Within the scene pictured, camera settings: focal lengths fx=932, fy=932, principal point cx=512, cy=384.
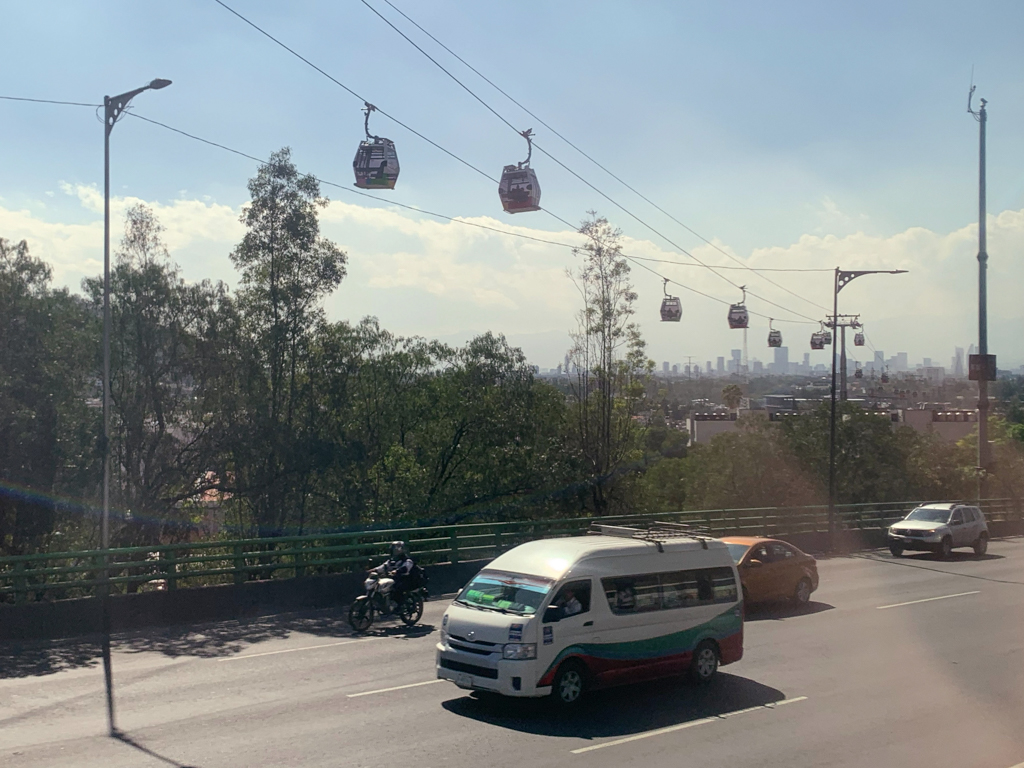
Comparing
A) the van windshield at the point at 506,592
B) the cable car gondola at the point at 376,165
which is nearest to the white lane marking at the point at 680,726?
the van windshield at the point at 506,592

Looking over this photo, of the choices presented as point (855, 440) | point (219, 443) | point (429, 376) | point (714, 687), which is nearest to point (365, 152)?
point (714, 687)

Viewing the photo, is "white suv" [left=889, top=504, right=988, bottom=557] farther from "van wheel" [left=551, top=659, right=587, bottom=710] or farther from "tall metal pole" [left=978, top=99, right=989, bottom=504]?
"van wheel" [left=551, top=659, right=587, bottom=710]

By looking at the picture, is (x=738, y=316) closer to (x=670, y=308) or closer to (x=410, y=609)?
(x=670, y=308)

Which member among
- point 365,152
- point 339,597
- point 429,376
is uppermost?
point 365,152

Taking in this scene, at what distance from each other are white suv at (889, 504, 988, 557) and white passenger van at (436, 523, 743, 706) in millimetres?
20571

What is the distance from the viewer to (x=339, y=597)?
19000mm

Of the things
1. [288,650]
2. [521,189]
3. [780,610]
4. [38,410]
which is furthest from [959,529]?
[38,410]

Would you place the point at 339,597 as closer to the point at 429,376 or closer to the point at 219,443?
the point at 219,443

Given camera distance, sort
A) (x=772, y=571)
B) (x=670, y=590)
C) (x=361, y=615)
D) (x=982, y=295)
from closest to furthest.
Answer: (x=670, y=590), (x=361, y=615), (x=772, y=571), (x=982, y=295)

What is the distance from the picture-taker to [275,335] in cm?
3055

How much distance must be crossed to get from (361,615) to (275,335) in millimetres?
16458

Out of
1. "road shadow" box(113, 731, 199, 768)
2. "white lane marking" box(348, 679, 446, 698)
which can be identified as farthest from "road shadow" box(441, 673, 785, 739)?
Answer: "road shadow" box(113, 731, 199, 768)

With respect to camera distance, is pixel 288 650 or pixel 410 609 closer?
pixel 288 650

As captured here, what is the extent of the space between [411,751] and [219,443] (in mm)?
23349
